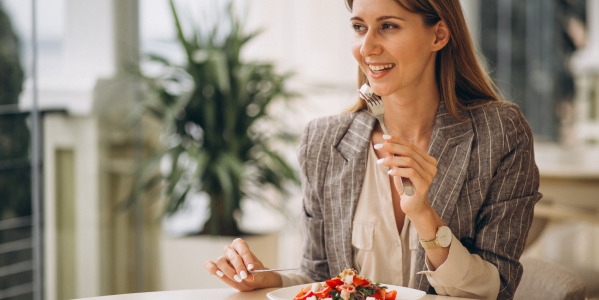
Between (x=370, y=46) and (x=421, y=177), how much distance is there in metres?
0.37

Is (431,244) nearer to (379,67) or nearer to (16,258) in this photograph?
(379,67)

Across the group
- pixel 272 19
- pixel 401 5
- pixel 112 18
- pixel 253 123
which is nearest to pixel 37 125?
pixel 112 18

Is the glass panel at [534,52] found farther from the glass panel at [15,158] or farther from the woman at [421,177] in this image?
the woman at [421,177]

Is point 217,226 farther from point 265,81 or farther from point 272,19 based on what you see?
point 272,19

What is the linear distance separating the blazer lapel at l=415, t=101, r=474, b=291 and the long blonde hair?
36 millimetres

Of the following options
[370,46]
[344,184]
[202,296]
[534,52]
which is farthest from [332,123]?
[534,52]

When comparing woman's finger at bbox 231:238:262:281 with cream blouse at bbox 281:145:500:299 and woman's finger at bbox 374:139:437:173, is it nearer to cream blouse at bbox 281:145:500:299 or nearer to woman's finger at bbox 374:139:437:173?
cream blouse at bbox 281:145:500:299

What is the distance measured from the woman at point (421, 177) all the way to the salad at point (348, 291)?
0.73 ft

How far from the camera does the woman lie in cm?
139

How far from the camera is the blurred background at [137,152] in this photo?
2.59 metres

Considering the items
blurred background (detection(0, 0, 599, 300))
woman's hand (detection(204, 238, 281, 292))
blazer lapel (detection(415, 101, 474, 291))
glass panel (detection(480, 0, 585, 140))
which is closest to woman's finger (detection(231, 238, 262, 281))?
woman's hand (detection(204, 238, 281, 292))

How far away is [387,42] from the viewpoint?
1510 millimetres

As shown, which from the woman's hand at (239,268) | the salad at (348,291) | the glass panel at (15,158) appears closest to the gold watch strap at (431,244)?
the salad at (348,291)

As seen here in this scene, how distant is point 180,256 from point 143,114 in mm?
752
